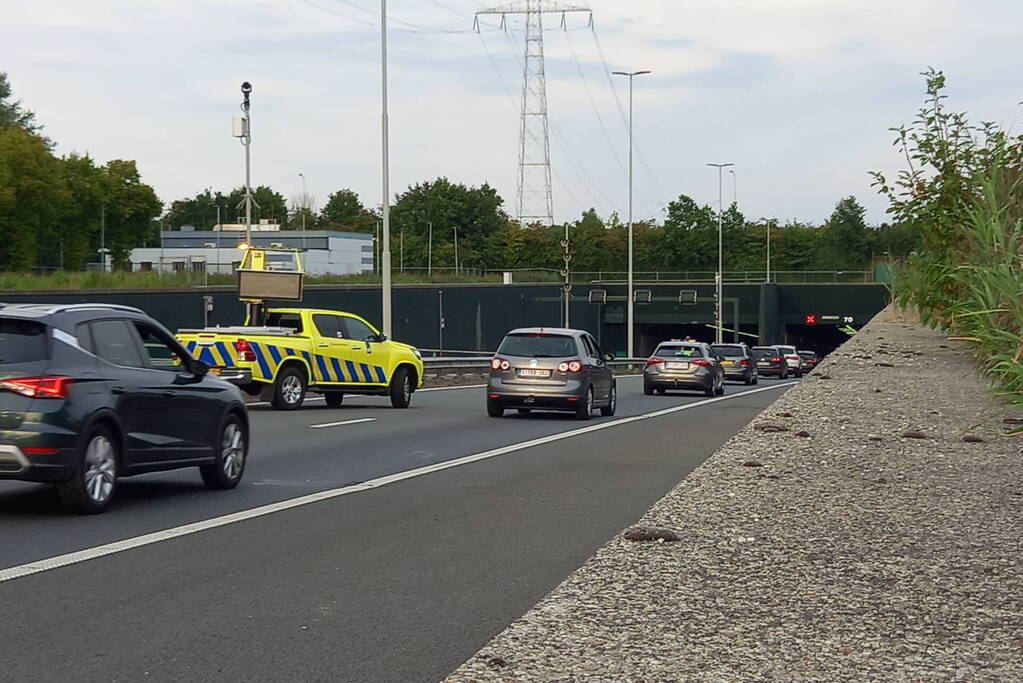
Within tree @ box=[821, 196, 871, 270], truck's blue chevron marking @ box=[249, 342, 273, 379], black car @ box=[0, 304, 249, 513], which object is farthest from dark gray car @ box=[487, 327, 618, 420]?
tree @ box=[821, 196, 871, 270]

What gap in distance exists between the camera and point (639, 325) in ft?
338

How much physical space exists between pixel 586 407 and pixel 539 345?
4.19ft

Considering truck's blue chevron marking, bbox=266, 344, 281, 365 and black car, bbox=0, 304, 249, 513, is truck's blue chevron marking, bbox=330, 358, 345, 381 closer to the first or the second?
truck's blue chevron marking, bbox=266, 344, 281, 365

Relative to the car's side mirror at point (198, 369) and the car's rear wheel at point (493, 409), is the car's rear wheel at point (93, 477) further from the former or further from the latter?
the car's rear wheel at point (493, 409)

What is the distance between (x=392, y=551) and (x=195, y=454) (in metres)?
3.63

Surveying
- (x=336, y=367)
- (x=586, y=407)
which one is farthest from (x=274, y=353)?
(x=586, y=407)

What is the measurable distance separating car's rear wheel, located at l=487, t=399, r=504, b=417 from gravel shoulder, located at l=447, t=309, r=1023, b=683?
10.8m

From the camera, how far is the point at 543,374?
24.6 m

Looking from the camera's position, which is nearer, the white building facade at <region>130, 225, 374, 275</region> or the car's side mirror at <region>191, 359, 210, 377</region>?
the car's side mirror at <region>191, 359, 210, 377</region>

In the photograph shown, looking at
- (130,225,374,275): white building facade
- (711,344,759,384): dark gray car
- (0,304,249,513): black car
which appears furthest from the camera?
(130,225,374,275): white building facade

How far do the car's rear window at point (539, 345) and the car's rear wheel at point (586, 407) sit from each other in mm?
723

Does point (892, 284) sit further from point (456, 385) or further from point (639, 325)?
point (639, 325)

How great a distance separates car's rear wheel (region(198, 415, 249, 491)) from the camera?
13.5 m

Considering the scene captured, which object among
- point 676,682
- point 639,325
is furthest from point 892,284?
point 639,325
